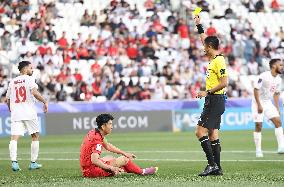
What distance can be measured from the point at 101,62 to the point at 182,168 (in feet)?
60.3

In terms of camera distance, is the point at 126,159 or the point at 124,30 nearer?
the point at 126,159

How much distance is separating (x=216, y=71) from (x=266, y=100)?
5.95 m

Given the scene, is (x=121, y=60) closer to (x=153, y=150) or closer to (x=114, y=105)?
(x=114, y=105)

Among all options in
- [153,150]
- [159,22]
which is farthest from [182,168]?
[159,22]

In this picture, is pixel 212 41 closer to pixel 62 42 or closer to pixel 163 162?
pixel 163 162

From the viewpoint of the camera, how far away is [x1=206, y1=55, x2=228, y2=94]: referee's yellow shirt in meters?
14.1

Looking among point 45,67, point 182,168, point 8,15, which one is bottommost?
point 182,168

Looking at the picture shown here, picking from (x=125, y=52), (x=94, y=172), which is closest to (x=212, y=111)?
(x=94, y=172)

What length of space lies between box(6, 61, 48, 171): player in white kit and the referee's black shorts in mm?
4349

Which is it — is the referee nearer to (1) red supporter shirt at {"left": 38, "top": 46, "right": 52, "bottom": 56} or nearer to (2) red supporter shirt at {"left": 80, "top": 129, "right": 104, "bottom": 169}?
(2) red supporter shirt at {"left": 80, "top": 129, "right": 104, "bottom": 169}

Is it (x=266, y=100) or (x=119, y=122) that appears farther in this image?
(x=119, y=122)

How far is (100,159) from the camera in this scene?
14000 mm

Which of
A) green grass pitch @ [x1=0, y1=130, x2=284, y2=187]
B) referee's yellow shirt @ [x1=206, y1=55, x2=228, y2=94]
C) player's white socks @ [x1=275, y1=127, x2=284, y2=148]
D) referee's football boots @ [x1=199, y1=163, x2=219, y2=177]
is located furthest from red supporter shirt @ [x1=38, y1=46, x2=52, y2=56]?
referee's football boots @ [x1=199, y1=163, x2=219, y2=177]

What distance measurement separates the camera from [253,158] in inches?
720
